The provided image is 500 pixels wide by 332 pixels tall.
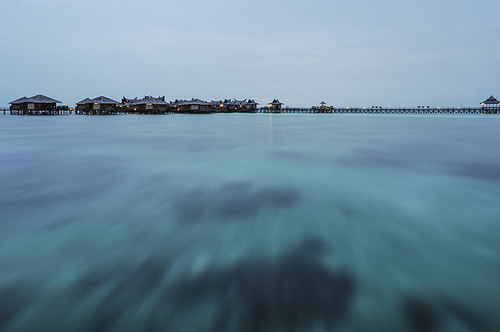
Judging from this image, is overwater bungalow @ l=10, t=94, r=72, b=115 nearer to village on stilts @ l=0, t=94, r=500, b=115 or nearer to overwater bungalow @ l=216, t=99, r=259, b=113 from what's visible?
village on stilts @ l=0, t=94, r=500, b=115

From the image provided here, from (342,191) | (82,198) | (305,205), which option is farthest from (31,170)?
(342,191)

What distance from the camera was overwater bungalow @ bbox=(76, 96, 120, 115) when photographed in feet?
248

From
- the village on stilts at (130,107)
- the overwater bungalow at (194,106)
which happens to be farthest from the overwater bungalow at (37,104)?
the overwater bungalow at (194,106)

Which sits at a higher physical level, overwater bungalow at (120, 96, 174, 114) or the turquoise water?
overwater bungalow at (120, 96, 174, 114)

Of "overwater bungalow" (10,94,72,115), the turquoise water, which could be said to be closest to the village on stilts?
"overwater bungalow" (10,94,72,115)

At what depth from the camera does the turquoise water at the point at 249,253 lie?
3434 mm

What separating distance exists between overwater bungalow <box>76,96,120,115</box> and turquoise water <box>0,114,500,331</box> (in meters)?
72.4

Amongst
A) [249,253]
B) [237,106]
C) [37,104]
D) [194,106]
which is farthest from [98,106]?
[249,253]

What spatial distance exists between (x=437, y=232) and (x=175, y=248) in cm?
510

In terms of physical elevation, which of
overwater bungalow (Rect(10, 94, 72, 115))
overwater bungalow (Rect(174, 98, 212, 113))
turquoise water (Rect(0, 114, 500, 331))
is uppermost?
overwater bungalow (Rect(174, 98, 212, 113))

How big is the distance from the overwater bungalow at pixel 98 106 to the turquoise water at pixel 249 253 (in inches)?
2849

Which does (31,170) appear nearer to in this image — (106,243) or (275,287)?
(106,243)

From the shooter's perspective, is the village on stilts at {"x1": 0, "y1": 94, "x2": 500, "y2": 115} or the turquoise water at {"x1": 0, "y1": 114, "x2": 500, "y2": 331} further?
the village on stilts at {"x1": 0, "y1": 94, "x2": 500, "y2": 115}

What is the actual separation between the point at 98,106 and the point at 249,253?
3392 inches
